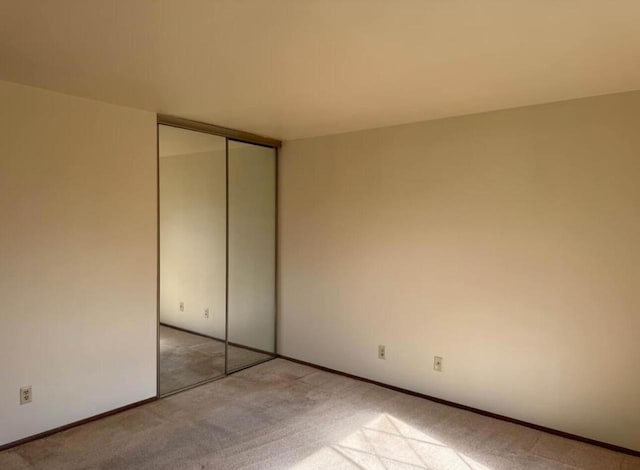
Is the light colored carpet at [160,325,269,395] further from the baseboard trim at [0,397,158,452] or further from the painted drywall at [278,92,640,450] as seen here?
the painted drywall at [278,92,640,450]

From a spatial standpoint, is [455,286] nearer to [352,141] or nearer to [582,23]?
[352,141]

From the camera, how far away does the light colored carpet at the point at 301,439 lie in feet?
8.64

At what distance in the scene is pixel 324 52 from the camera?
2172mm

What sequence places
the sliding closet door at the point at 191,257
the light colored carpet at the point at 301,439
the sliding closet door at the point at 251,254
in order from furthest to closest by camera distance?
the sliding closet door at the point at 251,254 < the sliding closet door at the point at 191,257 < the light colored carpet at the point at 301,439

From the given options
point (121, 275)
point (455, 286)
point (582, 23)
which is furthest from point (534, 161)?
point (121, 275)

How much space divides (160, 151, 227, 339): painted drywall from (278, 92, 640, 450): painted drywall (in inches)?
33.0

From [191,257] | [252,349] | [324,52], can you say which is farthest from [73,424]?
[324,52]

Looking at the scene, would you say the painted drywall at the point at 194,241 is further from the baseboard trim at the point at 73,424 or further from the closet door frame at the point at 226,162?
the baseboard trim at the point at 73,424

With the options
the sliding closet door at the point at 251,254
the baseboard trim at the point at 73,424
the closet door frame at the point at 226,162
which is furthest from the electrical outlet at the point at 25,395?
the sliding closet door at the point at 251,254

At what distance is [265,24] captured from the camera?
1852mm

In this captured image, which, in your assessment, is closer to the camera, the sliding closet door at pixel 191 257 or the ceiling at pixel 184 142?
the ceiling at pixel 184 142

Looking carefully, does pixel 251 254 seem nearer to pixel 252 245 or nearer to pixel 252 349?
pixel 252 245

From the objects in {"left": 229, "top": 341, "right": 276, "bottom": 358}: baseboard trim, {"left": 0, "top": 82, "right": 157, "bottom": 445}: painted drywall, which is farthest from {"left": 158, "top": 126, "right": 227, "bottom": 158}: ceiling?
{"left": 229, "top": 341, "right": 276, "bottom": 358}: baseboard trim

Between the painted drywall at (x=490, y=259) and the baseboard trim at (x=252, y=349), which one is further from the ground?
the painted drywall at (x=490, y=259)
